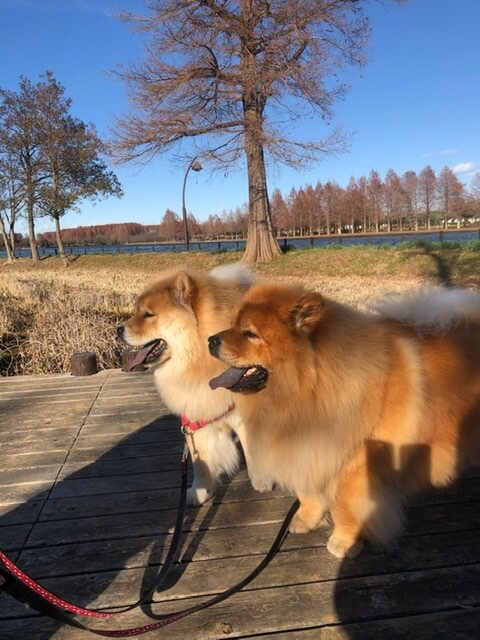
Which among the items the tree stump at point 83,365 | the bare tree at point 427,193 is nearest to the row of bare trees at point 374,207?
the bare tree at point 427,193

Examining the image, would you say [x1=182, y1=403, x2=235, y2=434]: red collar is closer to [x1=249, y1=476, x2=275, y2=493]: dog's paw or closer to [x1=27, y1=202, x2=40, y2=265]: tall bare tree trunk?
[x1=249, y1=476, x2=275, y2=493]: dog's paw

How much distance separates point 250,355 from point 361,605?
987 mm

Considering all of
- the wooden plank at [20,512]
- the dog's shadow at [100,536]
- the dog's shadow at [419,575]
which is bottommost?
the dog's shadow at [419,575]

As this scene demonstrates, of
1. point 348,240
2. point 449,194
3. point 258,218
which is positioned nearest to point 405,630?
point 258,218

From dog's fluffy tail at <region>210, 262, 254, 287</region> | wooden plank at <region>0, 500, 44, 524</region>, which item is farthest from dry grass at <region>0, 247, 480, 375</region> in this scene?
wooden plank at <region>0, 500, 44, 524</region>

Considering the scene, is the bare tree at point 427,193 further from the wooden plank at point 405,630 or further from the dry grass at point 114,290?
the wooden plank at point 405,630

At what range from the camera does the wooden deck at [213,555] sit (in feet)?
5.29

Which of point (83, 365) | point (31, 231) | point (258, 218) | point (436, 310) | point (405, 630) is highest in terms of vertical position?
point (31, 231)

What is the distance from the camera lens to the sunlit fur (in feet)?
7.66

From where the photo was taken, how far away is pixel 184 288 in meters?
2.32

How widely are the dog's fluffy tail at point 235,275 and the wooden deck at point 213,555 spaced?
113 cm

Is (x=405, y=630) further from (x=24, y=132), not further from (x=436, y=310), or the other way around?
(x=24, y=132)

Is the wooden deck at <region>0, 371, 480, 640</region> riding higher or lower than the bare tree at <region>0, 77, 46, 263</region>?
lower

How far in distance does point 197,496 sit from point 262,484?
1.14 feet
